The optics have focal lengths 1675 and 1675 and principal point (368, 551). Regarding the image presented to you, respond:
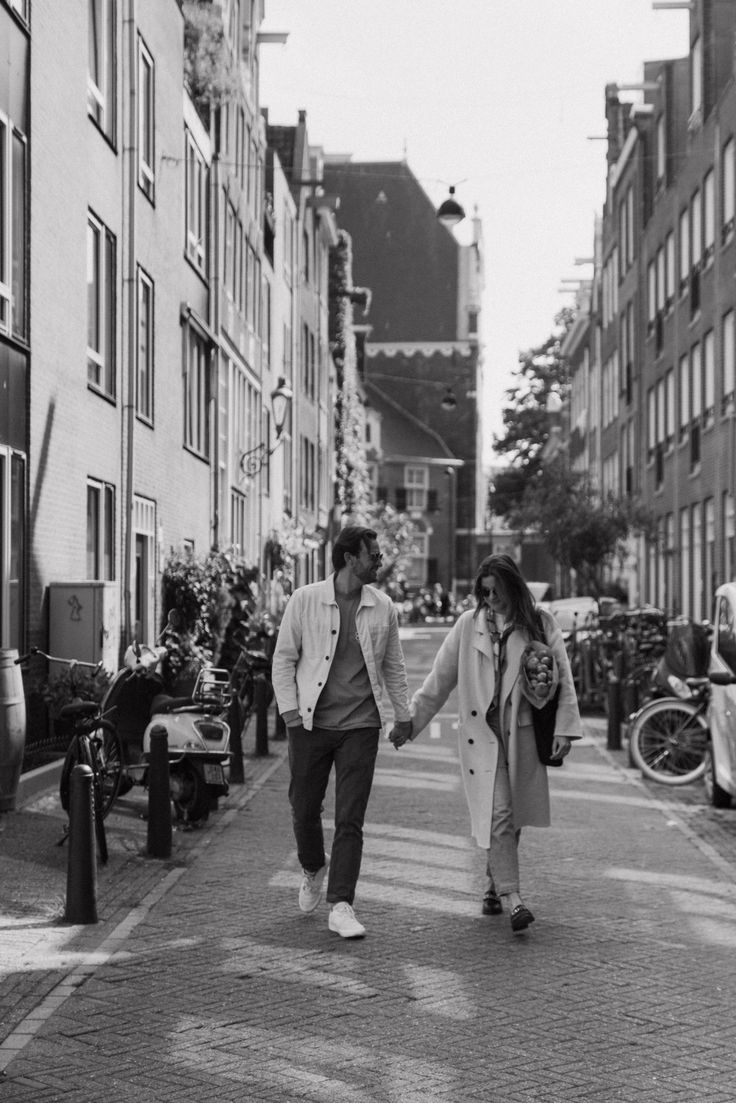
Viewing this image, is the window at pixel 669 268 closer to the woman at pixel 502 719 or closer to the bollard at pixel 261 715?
the bollard at pixel 261 715

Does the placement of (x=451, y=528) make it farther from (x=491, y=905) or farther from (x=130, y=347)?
(x=491, y=905)

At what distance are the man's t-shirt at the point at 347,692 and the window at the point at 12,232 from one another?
6194mm

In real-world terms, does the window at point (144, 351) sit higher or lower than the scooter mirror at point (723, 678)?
higher

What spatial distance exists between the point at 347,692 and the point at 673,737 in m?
7.36

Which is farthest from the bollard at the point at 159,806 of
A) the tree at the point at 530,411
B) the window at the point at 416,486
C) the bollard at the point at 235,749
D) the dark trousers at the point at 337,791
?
the window at the point at 416,486

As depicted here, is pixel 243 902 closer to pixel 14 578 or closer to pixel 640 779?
pixel 14 578

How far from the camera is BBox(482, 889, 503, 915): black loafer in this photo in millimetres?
8156

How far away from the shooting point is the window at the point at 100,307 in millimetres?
17156

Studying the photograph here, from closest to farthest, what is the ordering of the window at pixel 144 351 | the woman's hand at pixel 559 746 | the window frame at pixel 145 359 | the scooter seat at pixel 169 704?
1. the woman's hand at pixel 559 746
2. the scooter seat at pixel 169 704
3. the window frame at pixel 145 359
4. the window at pixel 144 351

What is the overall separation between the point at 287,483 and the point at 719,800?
28.3 metres

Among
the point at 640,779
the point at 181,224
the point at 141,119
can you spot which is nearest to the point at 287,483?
the point at 181,224

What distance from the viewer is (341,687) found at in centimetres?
787

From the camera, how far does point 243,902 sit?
858cm

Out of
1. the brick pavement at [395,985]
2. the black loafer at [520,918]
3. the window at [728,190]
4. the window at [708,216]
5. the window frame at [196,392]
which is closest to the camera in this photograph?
the brick pavement at [395,985]
